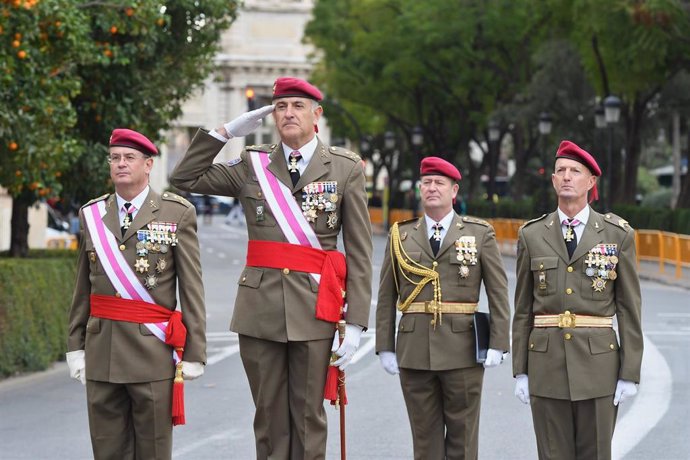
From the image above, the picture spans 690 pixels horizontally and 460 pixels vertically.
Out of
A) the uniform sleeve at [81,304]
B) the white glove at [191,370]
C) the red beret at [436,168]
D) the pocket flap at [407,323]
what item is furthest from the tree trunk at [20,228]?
the white glove at [191,370]

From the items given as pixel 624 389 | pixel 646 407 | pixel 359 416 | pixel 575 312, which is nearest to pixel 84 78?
pixel 359 416

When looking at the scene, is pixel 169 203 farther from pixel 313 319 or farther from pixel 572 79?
pixel 572 79

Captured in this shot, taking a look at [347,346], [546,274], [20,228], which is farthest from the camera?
[20,228]

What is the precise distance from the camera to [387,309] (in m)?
8.20

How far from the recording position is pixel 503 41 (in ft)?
154

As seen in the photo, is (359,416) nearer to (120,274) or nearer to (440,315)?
(440,315)

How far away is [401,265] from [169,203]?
153cm

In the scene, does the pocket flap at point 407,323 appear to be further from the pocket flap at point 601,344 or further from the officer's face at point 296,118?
the officer's face at point 296,118

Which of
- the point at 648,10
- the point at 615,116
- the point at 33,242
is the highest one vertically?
the point at 648,10

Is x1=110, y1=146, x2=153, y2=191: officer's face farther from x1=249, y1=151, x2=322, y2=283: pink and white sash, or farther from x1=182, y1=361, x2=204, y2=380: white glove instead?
x1=182, y1=361, x2=204, y2=380: white glove

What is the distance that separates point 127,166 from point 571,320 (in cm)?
236

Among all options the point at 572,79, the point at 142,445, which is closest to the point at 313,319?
the point at 142,445

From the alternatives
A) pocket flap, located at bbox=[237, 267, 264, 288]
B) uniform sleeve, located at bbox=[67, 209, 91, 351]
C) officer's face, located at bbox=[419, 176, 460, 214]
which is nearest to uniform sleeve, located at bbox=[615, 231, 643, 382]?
officer's face, located at bbox=[419, 176, 460, 214]

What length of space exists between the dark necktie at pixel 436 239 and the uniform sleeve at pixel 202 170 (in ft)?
4.69
